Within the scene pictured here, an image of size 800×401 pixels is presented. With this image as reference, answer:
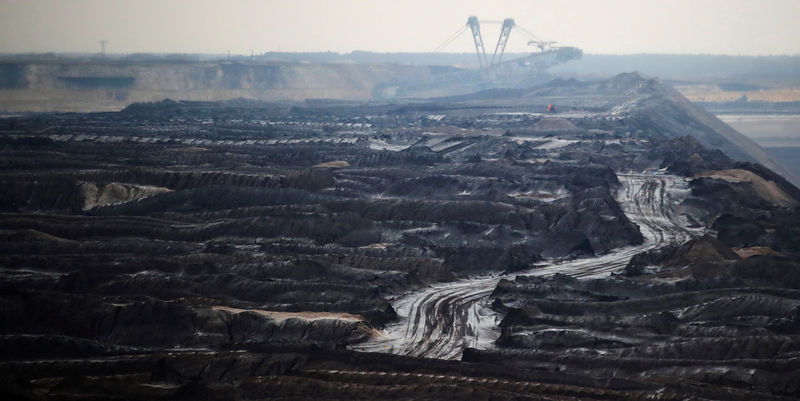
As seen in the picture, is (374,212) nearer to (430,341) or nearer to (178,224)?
(178,224)

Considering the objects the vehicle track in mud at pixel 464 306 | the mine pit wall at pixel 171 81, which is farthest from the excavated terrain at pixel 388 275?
the mine pit wall at pixel 171 81

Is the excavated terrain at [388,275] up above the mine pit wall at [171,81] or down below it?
below

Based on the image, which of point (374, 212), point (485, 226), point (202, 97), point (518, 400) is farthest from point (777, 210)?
point (202, 97)

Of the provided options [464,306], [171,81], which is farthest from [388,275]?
[171,81]

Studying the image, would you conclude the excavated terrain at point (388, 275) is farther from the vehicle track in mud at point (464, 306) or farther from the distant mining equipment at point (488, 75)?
the distant mining equipment at point (488, 75)

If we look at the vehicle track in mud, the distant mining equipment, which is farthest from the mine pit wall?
the vehicle track in mud

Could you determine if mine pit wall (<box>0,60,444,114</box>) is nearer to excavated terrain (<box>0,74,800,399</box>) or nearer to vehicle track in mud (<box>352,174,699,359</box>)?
excavated terrain (<box>0,74,800,399</box>)

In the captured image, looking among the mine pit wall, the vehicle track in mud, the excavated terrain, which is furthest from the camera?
the mine pit wall
